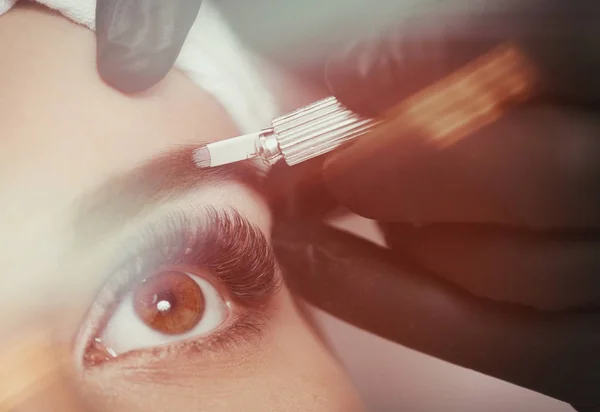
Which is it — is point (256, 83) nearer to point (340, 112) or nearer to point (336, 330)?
point (340, 112)

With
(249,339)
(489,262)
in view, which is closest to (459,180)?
(489,262)

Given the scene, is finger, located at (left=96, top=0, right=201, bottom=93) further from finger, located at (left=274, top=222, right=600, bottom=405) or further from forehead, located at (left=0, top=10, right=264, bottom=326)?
finger, located at (left=274, top=222, right=600, bottom=405)

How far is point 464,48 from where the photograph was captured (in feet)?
1.28

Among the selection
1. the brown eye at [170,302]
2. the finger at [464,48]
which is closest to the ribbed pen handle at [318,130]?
the finger at [464,48]

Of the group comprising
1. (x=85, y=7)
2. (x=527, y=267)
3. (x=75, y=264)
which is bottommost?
(x=527, y=267)

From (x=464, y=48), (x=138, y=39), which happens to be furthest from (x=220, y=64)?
(x=464, y=48)

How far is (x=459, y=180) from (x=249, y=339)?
0.18m

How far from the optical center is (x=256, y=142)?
381mm

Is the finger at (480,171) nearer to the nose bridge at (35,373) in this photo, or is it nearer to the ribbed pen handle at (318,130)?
the ribbed pen handle at (318,130)

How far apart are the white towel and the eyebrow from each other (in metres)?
0.03

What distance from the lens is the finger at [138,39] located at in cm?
38

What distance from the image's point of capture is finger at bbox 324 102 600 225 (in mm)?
388

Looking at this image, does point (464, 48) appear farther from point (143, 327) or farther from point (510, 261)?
point (143, 327)

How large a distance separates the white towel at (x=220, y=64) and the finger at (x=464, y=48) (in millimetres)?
52
